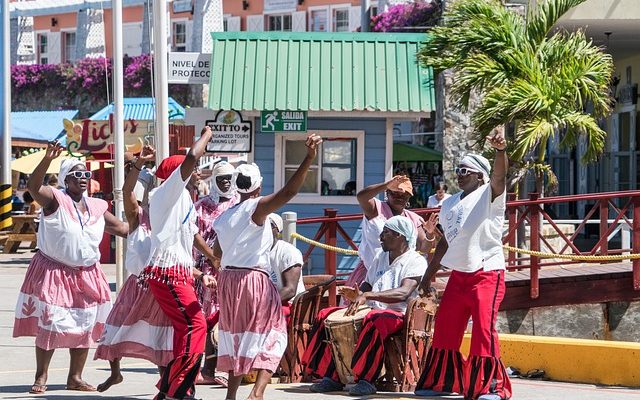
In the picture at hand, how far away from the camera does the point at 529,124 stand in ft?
60.4

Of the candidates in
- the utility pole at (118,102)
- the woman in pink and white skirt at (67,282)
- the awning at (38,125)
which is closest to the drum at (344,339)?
the woman in pink and white skirt at (67,282)

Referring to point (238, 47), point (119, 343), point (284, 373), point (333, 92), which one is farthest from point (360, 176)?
point (119, 343)

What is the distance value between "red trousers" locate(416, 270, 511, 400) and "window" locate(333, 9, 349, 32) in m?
39.4

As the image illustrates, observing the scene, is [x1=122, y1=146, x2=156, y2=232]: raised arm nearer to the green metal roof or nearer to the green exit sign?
the green metal roof

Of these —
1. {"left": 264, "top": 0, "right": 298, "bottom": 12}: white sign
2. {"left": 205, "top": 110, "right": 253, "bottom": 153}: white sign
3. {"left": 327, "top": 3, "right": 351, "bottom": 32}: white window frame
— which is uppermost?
{"left": 264, "top": 0, "right": 298, "bottom": 12}: white sign

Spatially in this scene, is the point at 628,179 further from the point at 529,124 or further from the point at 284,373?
the point at 284,373

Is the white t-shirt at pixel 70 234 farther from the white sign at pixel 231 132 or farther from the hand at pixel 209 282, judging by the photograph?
the white sign at pixel 231 132

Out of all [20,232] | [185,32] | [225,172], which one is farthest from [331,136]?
[185,32]

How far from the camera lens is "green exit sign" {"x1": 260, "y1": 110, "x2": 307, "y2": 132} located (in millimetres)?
20297

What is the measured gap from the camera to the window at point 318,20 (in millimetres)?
49031

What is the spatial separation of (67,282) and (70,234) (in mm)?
396

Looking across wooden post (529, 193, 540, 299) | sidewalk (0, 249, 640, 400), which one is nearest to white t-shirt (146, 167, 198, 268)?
sidewalk (0, 249, 640, 400)

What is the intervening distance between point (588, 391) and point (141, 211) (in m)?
3.73

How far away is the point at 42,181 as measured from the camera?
9938 mm
